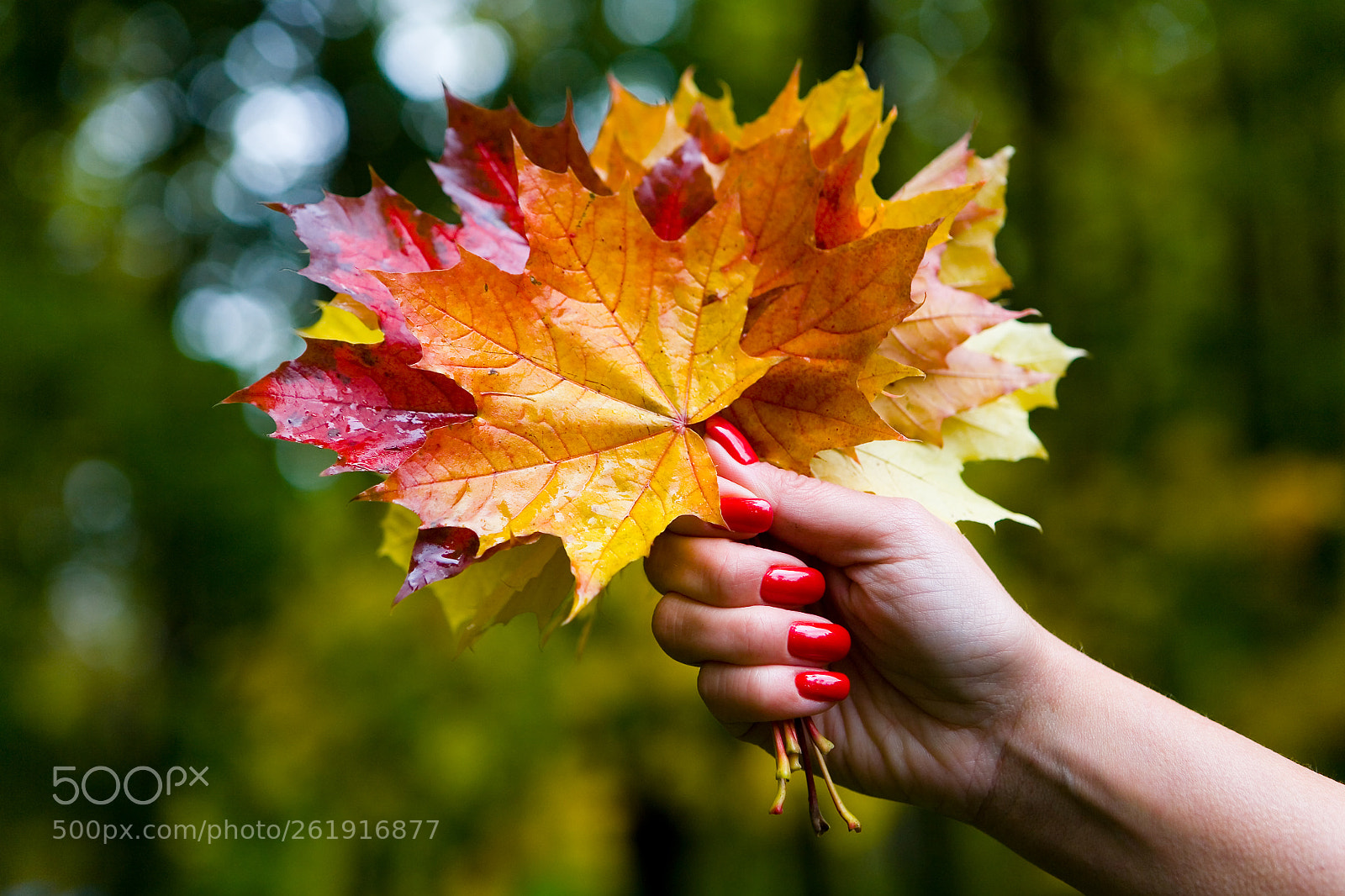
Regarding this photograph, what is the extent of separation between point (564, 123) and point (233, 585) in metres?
5.54

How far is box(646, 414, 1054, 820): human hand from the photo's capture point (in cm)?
104

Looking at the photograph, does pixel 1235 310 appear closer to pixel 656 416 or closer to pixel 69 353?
pixel 656 416

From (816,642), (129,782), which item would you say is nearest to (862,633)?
(816,642)

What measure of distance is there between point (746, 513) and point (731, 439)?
0.33 ft

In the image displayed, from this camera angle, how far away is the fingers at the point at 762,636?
1044 mm

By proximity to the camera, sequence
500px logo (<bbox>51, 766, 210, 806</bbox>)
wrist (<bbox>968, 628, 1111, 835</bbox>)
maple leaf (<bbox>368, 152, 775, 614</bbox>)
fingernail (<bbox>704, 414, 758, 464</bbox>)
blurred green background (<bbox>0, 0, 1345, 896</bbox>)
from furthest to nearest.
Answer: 500px logo (<bbox>51, 766, 210, 806</bbox>)
blurred green background (<bbox>0, 0, 1345, 896</bbox>)
wrist (<bbox>968, 628, 1111, 835</bbox>)
fingernail (<bbox>704, 414, 758, 464</bbox>)
maple leaf (<bbox>368, 152, 775, 614</bbox>)

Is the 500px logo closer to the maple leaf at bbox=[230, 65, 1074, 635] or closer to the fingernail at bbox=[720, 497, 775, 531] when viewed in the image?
the maple leaf at bbox=[230, 65, 1074, 635]

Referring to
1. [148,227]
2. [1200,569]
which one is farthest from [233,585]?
[1200,569]

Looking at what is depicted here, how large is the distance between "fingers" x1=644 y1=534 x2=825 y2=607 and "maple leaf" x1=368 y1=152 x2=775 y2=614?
0.18 m

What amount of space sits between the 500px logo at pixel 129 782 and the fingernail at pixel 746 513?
5.13 m

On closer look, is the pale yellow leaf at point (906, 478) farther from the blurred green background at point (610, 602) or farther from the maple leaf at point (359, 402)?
the blurred green background at point (610, 602)

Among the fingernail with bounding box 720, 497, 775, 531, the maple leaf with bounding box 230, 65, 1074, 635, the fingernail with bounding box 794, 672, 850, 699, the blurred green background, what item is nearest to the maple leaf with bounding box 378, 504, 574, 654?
the maple leaf with bounding box 230, 65, 1074, 635

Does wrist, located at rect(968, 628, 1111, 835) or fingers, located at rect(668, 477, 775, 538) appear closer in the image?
fingers, located at rect(668, 477, 775, 538)

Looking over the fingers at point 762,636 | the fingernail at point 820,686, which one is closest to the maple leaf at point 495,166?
the fingers at point 762,636
